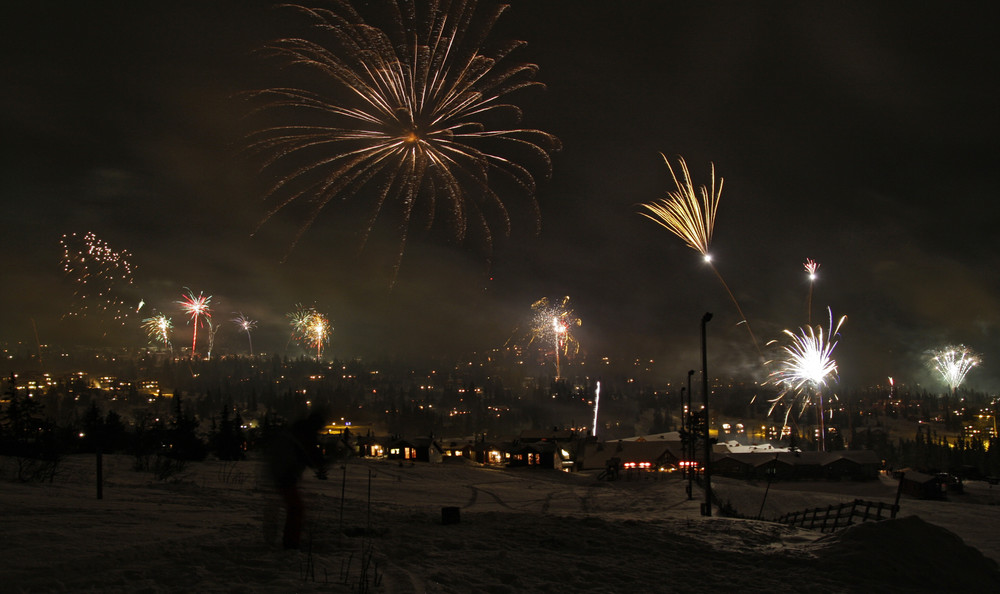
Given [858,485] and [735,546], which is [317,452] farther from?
[858,485]

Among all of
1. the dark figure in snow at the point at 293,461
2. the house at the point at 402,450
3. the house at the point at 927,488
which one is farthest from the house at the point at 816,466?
the dark figure in snow at the point at 293,461

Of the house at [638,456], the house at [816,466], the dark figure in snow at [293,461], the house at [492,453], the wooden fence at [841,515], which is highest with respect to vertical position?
the dark figure in snow at [293,461]

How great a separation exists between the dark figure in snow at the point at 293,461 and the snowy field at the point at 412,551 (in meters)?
0.34

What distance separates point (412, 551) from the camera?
→ 33.3 feet

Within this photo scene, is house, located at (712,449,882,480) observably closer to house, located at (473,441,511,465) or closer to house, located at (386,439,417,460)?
house, located at (473,441,511,465)

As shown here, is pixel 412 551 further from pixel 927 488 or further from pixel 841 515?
pixel 927 488

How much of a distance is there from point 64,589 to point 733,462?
222 feet

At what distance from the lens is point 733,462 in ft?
213

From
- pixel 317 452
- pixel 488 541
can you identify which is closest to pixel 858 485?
pixel 488 541

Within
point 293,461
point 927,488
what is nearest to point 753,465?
point 927,488

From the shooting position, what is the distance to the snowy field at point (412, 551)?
7.54 metres

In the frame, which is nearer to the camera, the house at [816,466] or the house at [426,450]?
the house at [816,466]

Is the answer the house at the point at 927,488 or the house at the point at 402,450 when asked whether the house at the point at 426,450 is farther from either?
the house at the point at 927,488

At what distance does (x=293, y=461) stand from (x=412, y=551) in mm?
2692
